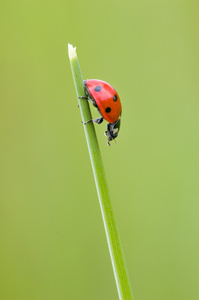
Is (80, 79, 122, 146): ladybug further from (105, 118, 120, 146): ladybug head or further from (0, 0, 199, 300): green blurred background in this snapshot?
(0, 0, 199, 300): green blurred background

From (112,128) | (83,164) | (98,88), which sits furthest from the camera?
(83,164)

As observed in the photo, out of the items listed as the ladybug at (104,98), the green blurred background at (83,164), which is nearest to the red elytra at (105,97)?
the ladybug at (104,98)

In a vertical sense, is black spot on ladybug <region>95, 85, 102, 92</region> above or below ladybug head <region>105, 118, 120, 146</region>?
above

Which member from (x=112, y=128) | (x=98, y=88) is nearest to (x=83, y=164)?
(x=112, y=128)

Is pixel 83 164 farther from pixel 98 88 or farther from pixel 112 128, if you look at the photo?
pixel 98 88

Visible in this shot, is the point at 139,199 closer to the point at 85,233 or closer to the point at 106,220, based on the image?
the point at 85,233

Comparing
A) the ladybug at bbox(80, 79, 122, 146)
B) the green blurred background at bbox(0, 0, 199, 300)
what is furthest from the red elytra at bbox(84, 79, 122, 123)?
the green blurred background at bbox(0, 0, 199, 300)
